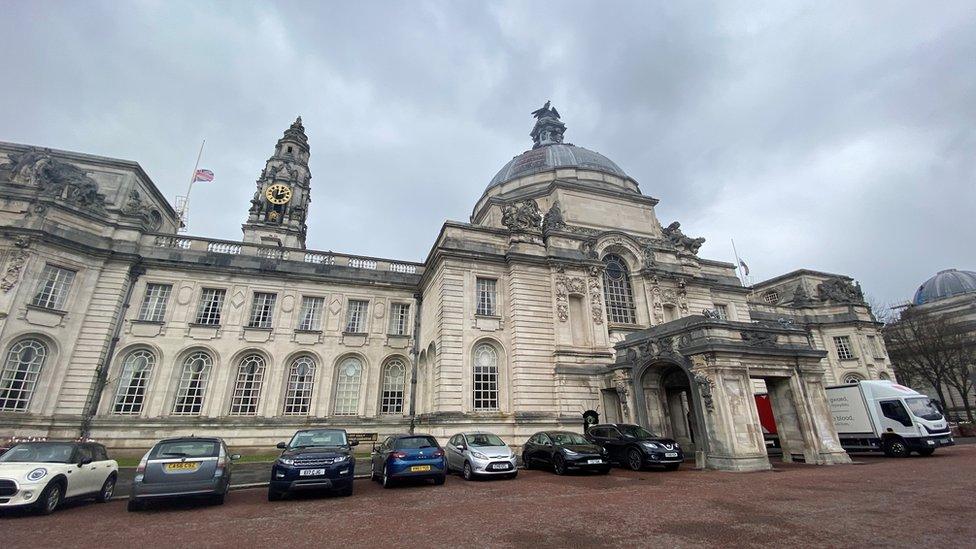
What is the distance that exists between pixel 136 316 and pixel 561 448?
2319cm

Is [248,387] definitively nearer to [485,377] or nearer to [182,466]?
[485,377]

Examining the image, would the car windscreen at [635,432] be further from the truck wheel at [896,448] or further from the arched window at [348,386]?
the arched window at [348,386]

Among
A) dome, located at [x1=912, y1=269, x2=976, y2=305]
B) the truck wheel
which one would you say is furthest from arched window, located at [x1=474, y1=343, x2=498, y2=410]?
dome, located at [x1=912, y1=269, x2=976, y2=305]

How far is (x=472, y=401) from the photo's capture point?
67.8ft

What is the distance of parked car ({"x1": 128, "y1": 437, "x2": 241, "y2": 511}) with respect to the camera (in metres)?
9.33

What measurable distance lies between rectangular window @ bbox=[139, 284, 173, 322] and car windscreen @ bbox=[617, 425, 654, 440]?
24.3 metres

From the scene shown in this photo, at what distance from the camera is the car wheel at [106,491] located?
1058 cm

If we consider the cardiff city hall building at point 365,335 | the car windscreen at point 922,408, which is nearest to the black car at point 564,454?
the cardiff city hall building at point 365,335

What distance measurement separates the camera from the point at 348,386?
79.4ft

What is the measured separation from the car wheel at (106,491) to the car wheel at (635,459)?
16.0 meters

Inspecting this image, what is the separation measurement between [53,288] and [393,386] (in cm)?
1755

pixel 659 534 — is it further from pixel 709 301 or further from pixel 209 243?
pixel 209 243

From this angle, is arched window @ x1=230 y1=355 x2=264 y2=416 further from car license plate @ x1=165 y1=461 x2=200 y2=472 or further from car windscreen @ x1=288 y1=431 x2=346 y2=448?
car license plate @ x1=165 y1=461 x2=200 y2=472

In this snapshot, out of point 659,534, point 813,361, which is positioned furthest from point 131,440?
point 813,361
